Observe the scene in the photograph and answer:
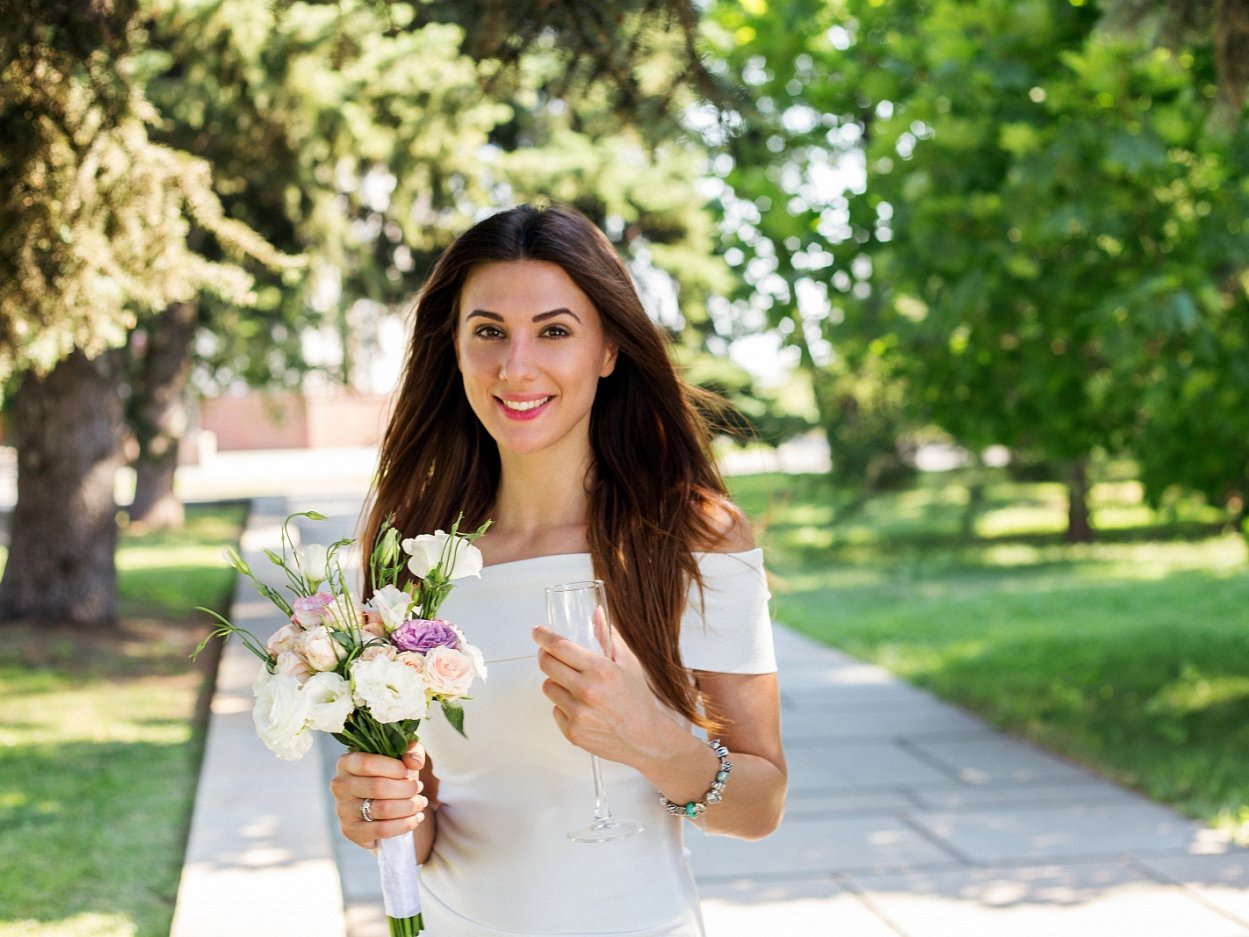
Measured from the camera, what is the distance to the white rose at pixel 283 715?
6.32 ft

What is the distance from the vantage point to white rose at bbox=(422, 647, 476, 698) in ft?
6.36

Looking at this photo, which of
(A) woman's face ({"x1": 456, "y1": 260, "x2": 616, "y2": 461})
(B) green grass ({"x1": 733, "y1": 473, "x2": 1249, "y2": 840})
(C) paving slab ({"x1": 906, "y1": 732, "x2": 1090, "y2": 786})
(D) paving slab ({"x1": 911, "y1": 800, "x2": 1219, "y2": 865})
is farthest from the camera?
(B) green grass ({"x1": 733, "y1": 473, "x2": 1249, "y2": 840})

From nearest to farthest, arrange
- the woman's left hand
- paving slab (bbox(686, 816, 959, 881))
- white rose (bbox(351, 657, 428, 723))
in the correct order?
white rose (bbox(351, 657, 428, 723)), the woman's left hand, paving slab (bbox(686, 816, 959, 881))

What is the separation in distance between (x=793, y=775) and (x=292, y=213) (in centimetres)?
664

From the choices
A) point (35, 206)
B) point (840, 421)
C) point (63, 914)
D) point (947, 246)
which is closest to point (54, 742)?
point (63, 914)

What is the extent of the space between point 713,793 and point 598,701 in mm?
354

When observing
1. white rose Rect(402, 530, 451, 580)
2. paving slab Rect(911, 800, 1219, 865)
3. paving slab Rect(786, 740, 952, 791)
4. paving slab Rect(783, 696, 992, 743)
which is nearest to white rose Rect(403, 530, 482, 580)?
white rose Rect(402, 530, 451, 580)

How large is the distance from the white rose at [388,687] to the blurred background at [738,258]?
1138mm

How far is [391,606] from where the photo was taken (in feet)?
6.61

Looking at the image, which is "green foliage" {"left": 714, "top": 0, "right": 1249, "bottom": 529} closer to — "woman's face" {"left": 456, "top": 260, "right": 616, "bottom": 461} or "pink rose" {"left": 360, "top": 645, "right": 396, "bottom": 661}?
"woman's face" {"left": 456, "top": 260, "right": 616, "bottom": 461}

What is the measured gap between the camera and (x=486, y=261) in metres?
2.59

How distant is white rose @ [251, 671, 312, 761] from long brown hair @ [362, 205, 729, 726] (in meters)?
0.66

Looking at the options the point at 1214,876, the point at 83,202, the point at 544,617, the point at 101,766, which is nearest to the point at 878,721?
the point at 1214,876

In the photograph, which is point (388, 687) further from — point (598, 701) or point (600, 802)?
point (600, 802)
